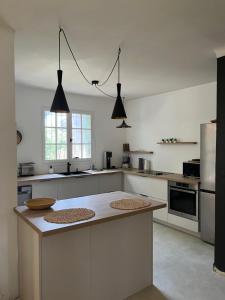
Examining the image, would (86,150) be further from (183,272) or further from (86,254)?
(86,254)

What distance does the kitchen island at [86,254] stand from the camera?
1.76 meters

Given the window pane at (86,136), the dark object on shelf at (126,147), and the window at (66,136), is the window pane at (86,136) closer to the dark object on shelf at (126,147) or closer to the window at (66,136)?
the window at (66,136)

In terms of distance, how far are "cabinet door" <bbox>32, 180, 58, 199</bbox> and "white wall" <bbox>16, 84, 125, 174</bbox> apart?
625 millimetres

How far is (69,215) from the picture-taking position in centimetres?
191

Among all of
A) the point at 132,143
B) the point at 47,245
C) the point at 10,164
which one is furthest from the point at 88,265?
the point at 132,143

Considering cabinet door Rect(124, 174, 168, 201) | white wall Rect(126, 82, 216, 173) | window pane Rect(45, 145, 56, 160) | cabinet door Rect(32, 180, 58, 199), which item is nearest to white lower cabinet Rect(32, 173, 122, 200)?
cabinet door Rect(32, 180, 58, 199)

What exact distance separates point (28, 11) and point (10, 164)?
131 centimetres

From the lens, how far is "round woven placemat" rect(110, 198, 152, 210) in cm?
218

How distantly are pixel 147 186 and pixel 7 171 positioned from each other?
287 cm

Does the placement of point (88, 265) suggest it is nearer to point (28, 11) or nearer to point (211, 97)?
point (28, 11)

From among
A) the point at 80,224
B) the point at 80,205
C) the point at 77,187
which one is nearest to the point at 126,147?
the point at 77,187

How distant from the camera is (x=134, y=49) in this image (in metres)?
2.55

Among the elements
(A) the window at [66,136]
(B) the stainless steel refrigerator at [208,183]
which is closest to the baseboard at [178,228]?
(B) the stainless steel refrigerator at [208,183]

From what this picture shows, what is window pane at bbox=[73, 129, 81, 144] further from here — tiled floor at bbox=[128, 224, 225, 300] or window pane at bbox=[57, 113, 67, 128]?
tiled floor at bbox=[128, 224, 225, 300]
